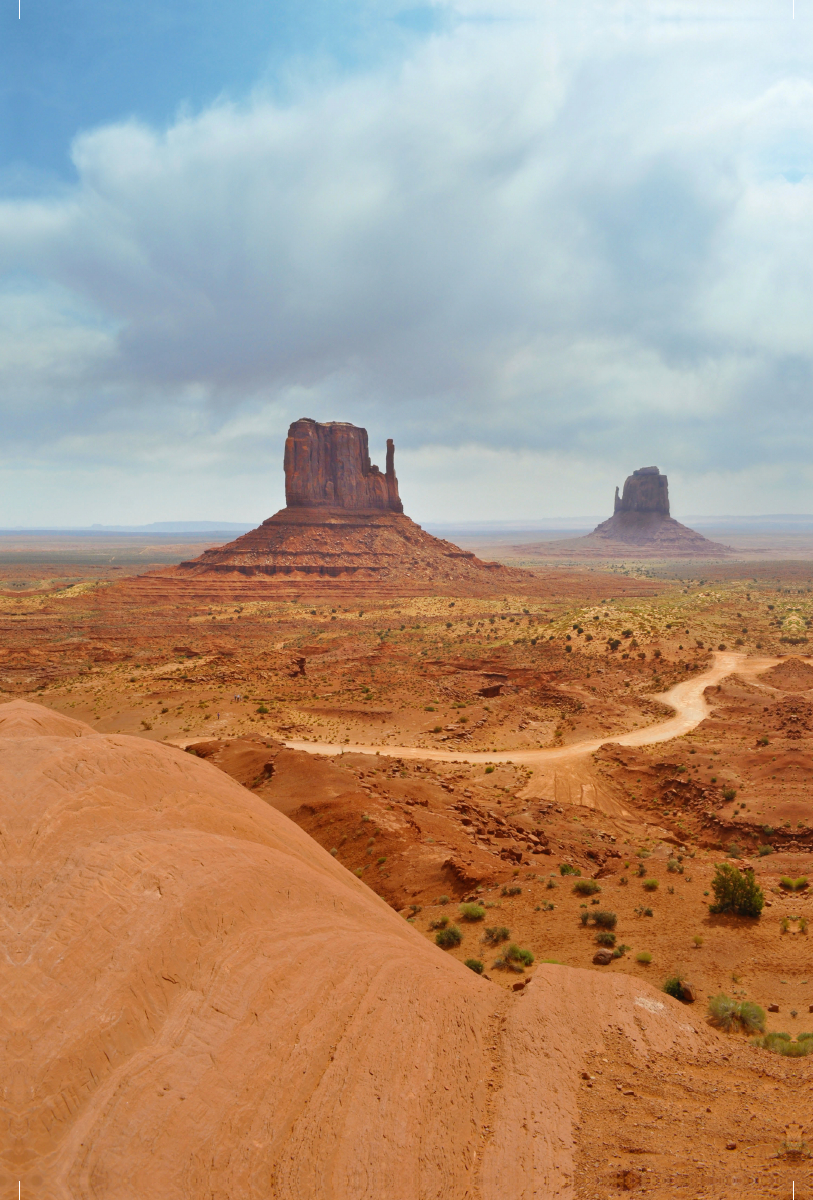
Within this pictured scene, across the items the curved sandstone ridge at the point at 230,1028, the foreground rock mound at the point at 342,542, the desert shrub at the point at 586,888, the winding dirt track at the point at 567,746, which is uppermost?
the foreground rock mound at the point at 342,542

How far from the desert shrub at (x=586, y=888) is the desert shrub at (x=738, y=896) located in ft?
10.0

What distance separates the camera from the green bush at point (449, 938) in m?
14.9

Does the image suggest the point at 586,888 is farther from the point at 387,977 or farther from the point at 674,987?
the point at 387,977

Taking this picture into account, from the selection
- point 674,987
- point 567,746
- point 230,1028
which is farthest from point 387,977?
point 567,746

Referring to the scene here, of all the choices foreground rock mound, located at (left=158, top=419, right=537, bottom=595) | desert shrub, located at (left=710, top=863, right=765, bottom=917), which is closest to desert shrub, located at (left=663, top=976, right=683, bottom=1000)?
desert shrub, located at (left=710, top=863, right=765, bottom=917)

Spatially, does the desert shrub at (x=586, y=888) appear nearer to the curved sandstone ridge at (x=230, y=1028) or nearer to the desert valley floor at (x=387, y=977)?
the desert valley floor at (x=387, y=977)

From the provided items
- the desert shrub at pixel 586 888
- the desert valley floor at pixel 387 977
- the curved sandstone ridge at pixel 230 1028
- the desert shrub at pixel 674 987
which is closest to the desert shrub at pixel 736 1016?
the desert valley floor at pixel 387 977

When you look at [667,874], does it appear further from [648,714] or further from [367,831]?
[648,714]

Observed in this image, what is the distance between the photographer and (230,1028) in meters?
7.05

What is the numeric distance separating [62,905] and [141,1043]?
1849 millimetres

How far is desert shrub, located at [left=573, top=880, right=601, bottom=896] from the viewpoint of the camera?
17.1 m

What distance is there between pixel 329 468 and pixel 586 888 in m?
116

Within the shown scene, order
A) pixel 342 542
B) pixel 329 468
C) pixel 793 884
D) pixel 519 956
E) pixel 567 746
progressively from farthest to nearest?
pixel 329 468 → pixel 342 542 → pixel 567 746 → pixel 793 884 → pixel 519 956

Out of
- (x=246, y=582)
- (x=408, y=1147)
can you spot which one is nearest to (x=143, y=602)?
(x=246, y=582)
